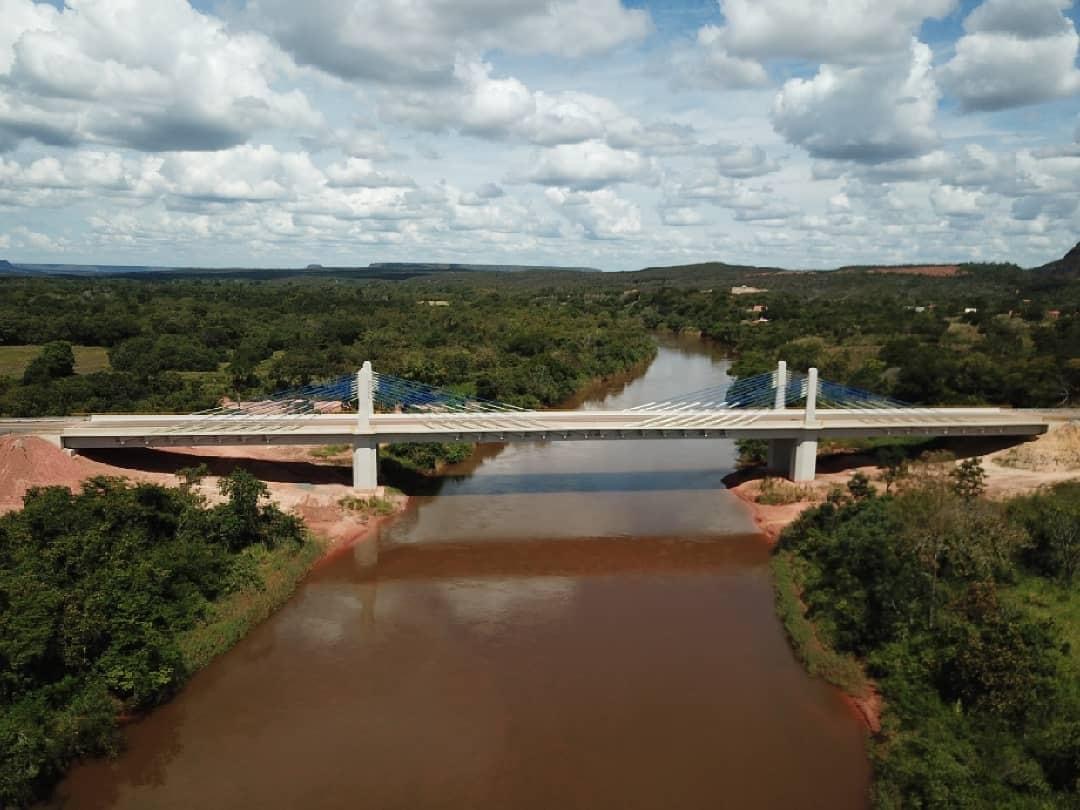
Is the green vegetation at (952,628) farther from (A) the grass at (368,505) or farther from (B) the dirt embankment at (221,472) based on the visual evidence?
(B) the dirt embankment at (221,472)

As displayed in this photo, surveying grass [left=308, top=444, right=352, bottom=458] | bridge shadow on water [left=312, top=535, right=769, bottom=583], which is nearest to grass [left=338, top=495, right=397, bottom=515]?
bridge shadow on water [left=312, top=535, right=769, bottom=583]

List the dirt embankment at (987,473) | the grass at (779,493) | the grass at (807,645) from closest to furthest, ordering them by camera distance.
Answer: the grass at (807,645) < the dirt embankment at (987,473) < the grass at (779,493)

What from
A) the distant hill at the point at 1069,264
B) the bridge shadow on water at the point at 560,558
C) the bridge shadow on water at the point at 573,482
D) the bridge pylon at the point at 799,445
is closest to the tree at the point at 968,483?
the bridge pylon at the point at 799,445

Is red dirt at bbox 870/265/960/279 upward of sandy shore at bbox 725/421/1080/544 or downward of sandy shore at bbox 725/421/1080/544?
upward

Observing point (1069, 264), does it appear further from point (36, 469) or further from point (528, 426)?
point (36, 469)

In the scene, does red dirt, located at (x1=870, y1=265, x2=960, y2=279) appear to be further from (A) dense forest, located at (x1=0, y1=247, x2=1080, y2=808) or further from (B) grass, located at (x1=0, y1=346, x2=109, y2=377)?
(B) grass, located at (x1=0, y1=346, x2=109, y2=377)

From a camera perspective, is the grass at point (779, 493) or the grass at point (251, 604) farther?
the grass at point (779, 493)
